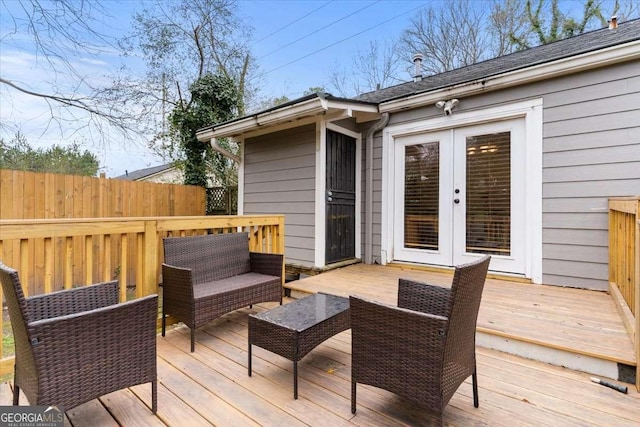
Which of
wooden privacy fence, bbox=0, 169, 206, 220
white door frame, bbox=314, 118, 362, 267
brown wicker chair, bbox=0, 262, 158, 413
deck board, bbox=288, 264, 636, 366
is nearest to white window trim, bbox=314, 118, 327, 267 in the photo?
white door frame, bbox=314, 118, 362, 267

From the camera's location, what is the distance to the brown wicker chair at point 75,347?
1380 mm

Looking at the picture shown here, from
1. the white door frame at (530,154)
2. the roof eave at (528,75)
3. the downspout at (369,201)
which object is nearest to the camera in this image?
the roof eave at (528,75)

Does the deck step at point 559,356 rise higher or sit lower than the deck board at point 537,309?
lower

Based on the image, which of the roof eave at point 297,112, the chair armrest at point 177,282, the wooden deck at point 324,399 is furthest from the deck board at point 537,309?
the roof eave at point 297,112

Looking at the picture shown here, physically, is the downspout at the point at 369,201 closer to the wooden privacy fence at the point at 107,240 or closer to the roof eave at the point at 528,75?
the roof eave at the point at 528,75

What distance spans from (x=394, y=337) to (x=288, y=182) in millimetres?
3727

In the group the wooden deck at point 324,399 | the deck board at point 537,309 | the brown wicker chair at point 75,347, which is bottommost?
the wooden deck at point 324,399

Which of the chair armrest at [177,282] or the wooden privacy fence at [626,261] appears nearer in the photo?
the wooden privacy fence at [626,261]

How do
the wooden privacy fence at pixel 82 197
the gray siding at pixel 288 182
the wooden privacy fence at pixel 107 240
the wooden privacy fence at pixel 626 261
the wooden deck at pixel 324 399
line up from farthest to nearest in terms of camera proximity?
the gray siding at pixel 288 182
the wooden privacy fence at pixel 82 197
the wooden privacy fence at pixel 107 240
the wooden privacy fence at pixel 626 261
the wooden deck at pixel 324 399

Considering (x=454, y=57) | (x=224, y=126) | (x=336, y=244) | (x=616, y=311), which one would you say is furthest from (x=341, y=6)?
(x=616, y=311)

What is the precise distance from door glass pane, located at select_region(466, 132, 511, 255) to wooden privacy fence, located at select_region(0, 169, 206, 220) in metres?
5.14

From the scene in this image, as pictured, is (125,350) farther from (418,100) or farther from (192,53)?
(192,53)

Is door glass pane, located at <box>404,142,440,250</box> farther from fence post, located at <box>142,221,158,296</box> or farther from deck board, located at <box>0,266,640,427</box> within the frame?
fence post, located at <box>142,221,158,296</box>

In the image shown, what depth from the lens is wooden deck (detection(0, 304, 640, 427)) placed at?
5.30ft
